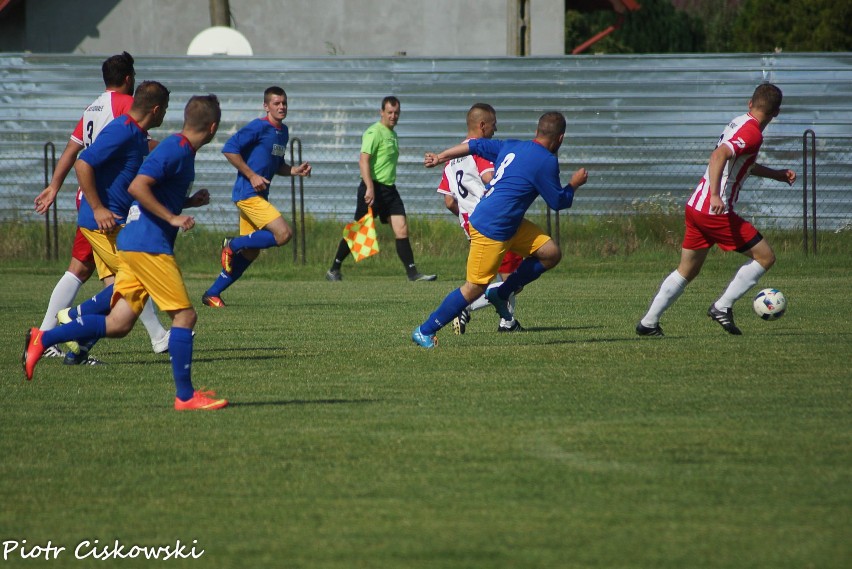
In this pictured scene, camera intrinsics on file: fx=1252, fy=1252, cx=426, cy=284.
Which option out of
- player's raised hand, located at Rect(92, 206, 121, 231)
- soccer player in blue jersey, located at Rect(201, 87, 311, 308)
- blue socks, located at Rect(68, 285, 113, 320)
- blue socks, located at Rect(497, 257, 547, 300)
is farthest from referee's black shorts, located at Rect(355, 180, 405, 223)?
player's raised hand, located at Rect(92, 206, 121, 231)

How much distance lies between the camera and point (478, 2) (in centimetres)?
2656

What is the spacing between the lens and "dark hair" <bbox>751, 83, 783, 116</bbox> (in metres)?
9.82

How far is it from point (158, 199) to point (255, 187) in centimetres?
484

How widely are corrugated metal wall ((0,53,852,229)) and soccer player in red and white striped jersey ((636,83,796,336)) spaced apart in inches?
390

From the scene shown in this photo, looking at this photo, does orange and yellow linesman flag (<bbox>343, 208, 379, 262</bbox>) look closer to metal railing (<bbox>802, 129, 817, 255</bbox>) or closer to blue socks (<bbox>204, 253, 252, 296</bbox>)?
blue socks (<bbox>204, 253, 252, 296</bbox>)

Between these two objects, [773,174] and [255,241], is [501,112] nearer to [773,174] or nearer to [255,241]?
[255,241]

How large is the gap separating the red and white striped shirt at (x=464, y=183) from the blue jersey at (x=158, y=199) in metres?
5.00

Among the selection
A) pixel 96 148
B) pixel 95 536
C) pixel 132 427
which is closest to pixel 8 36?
pixel 96 148

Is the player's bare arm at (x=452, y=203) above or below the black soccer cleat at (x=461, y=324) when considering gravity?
above

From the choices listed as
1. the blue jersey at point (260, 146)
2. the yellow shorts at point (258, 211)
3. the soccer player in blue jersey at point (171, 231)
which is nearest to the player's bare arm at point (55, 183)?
the soccer player in blue jersey at point (171, 231)

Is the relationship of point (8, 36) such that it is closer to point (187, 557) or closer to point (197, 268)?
point (197, 268)

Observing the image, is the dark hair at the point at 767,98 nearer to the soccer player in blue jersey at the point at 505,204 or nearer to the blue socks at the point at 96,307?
the soccer player in blue jersey at the point at 505,204

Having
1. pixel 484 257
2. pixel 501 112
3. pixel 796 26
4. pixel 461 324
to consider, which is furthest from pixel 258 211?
pixel 796 26

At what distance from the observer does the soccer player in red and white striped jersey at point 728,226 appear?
9.85 metres
